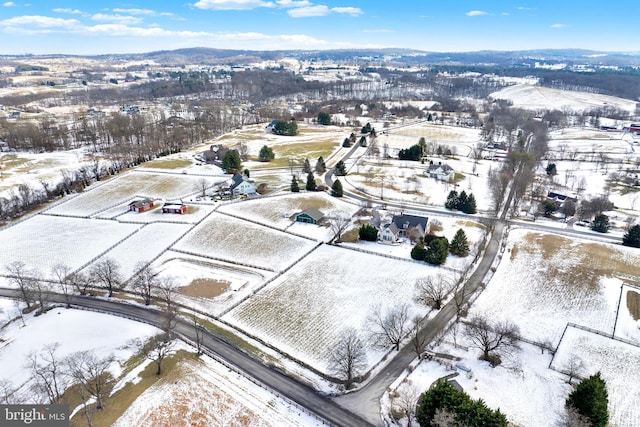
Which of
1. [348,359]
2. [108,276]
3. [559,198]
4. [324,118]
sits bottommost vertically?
[348,359]

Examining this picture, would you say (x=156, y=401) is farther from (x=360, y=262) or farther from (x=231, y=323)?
(x=360, y=262)

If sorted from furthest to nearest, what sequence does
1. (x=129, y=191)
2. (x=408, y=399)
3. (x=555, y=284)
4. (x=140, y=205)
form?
(x=129, y=191)
(x=140, y=205)
(x=555, y=284)
(x=408, y=399)

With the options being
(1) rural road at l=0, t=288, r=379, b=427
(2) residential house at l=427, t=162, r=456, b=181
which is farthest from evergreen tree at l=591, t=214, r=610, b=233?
(1) rural road at l=0, t=288, r=379, b=427

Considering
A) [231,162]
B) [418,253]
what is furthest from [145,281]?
[231,162]

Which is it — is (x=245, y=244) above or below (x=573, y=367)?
above

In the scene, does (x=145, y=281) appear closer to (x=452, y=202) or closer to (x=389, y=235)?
(x=389, y=235)

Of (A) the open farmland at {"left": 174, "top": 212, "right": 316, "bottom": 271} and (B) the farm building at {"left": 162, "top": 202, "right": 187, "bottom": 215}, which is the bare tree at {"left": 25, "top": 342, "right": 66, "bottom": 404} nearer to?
(A) the open farmland at {"left": 174, "top": 212, "right": 316, "bottom": 271}

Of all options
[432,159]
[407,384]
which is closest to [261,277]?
[407,384]
